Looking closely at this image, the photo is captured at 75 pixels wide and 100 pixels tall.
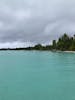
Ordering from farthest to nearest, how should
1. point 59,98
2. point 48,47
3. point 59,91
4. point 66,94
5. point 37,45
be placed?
point 37,45, point 48,47, point 59,91, point 66,94, point 59,98

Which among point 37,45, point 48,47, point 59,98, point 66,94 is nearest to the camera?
point 59,98

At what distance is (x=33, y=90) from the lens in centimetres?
1681

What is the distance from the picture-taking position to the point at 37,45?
188 m

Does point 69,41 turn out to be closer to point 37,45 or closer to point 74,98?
point 37,45

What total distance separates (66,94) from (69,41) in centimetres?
10309

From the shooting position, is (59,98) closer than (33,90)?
Yes

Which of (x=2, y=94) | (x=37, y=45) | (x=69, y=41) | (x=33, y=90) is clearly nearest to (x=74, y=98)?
(x=33, y=90)

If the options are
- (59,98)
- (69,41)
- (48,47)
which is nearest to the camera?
(59,98)

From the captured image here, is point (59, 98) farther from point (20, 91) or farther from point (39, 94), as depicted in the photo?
point (20, 91)

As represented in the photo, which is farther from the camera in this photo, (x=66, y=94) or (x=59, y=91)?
(x=59, y=91)

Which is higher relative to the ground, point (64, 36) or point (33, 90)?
point (64, 36)

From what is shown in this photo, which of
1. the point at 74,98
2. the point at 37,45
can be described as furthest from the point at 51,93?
the point at 37,45

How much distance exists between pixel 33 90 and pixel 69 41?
334 feet

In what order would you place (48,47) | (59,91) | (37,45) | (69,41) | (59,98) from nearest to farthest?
(59,98), (59,91), (69,41), (48,47), (37,45)
